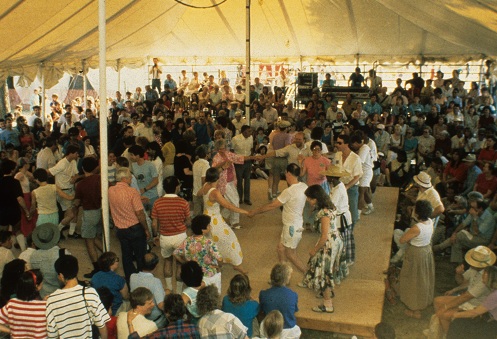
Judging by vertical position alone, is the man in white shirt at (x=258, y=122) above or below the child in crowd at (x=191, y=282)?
above

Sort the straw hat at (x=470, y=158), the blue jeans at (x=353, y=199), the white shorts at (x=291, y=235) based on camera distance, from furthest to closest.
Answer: the straw hat at (x=470, y=158) < the blue jeans at (x=353, y=199) < the white shorts at (x=291, y=235)

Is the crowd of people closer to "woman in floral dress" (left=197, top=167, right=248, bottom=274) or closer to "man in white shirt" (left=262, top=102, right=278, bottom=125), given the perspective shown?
"woman in floral dress" (left=197, top=167, right=248, bottom=274)

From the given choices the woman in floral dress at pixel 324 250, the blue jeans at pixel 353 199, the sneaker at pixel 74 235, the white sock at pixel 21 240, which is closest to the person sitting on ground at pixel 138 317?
the woman in floral dress at pixel 324 250

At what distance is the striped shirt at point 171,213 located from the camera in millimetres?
5867

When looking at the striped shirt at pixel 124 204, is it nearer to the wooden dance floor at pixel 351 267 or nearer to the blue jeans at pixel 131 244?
the blue jeans at pixel 131 244

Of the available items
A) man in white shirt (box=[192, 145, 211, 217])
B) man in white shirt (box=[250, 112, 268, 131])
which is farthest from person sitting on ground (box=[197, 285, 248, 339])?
man in white shirt (box=[250, 112, 268, 131])

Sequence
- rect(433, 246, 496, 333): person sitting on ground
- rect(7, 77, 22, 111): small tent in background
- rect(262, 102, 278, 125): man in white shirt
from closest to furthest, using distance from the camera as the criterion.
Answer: rect(433, 246, 496, 333): person sitting on ground, rect(262, 102, 278, 125): man in white shirt, rect(7, 77, 22, 111): small tent in background

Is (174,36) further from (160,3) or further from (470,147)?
(470,147)

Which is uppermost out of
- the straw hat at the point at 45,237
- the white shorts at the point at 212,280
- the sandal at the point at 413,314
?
the straw hat at the point at 45,237

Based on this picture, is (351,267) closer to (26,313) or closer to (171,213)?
(171,213)

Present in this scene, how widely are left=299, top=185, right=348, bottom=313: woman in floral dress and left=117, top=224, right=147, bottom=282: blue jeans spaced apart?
70.8 inches

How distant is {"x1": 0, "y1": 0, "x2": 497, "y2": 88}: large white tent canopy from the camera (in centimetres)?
976

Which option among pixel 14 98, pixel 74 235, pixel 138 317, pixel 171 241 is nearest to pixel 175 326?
pixel 138 317

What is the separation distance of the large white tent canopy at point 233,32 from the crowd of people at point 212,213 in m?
1.92
